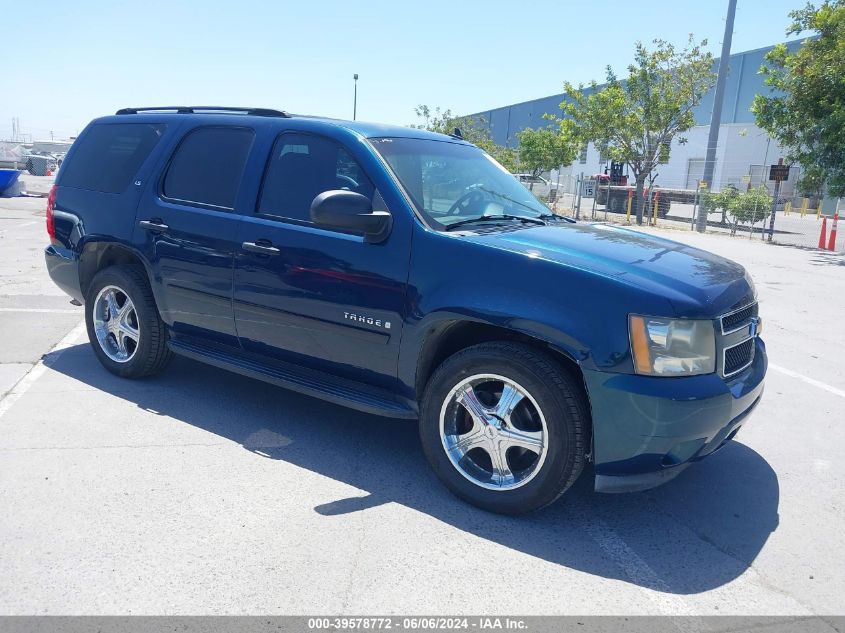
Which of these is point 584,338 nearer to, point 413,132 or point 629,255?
point 629,255

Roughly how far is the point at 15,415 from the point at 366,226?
2.81 meters

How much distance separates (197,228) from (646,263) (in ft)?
9.22

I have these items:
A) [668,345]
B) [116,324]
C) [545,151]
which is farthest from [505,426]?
[545,151]

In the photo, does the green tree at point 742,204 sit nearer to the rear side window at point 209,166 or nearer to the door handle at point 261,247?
the rear side window at point 209,166

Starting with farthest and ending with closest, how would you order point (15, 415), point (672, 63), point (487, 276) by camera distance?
point (672, 63), point (15, 415), point (487, 276)

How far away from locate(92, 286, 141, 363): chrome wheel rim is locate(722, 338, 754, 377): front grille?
13.0 ft

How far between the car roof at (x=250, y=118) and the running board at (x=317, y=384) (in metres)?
1.47

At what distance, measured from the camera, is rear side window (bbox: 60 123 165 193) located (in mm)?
5242

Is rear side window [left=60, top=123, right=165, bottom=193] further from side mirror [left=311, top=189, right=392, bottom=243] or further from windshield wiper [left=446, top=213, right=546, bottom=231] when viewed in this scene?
windshield wiper [left=446, top=213, right=546, bottom=231]

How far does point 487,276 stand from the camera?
347 centimetres

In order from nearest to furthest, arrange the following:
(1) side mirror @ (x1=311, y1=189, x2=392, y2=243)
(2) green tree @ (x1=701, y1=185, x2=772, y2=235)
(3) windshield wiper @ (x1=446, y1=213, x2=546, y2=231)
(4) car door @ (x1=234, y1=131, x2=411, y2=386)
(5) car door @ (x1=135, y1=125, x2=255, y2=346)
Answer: (1) side mirror @ (x1=311, y1=189, x2=392, y2=243)
(4) car door @ (x1=234, y1=131, x2=411, y2=386)
(3) windshield wiper @ (x1=446, y1=213, x2=546, y2=231)
(5) car door @ (x1=135, y1=125, x2=255, y2=346)
(2) green tree @ (x1=701, y1=185, x2=772, y2=235)

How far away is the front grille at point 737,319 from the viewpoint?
135 inches

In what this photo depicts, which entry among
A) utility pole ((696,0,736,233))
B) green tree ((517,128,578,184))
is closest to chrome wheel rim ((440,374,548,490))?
utility pole ((696,0,736,233))

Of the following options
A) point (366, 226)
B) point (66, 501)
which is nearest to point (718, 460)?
point (366, 226)
